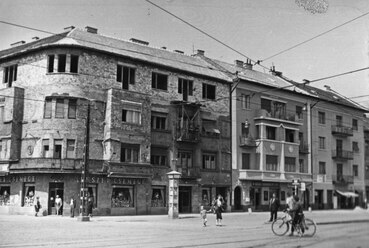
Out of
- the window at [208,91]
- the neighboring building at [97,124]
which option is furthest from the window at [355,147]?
the window at [208,91]

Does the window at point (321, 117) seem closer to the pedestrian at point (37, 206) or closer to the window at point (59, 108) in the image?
the window at point (59, 108)

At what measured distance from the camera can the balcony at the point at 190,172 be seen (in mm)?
41356

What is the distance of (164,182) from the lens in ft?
132

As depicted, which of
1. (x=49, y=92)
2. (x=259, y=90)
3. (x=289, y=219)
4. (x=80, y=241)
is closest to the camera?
(x=80, y=241)

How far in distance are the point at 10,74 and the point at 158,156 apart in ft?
43.2

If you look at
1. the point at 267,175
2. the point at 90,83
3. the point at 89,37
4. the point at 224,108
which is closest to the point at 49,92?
the point at 90,83

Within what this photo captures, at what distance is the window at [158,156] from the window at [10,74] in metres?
12.0

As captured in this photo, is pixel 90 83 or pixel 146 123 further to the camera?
pixel 146 123

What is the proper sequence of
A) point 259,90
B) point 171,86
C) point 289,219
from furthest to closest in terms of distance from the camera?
point 259,90 < point 171,86 < point 289,219

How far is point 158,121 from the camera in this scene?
133 feet

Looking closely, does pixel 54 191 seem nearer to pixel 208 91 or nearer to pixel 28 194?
pixel 28 194

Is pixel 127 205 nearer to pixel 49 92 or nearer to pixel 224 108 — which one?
pixel 49 92

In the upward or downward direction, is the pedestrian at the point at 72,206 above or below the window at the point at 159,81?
below

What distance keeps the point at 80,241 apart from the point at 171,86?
26406 millimetres
